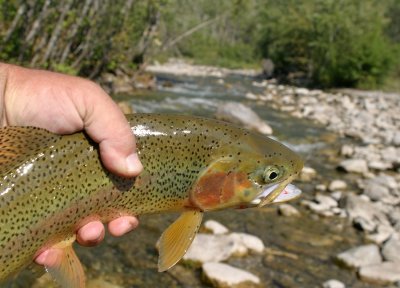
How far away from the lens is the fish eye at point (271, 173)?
2852 millimetres

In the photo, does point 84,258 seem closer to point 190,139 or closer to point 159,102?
point 190,139

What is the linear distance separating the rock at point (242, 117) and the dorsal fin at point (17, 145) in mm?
Result: 13650

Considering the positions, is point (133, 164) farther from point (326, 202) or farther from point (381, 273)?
point (326, 202)

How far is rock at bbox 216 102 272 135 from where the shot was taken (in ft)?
53.1

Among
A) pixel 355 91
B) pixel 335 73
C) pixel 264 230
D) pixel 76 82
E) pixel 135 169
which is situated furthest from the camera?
pixel 335 73

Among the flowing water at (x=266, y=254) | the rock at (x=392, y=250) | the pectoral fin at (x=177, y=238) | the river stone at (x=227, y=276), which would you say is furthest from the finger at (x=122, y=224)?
the rock at (x=392, y=250)

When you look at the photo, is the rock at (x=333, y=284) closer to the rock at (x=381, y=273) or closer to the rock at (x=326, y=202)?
the rock at (x=381, y=273)

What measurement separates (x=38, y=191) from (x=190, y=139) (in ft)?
2.80

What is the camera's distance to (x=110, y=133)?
2631mm

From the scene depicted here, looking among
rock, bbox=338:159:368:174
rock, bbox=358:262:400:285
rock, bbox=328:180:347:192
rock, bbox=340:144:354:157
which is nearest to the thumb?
rock, bbox=358:262:400:285

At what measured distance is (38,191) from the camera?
2.53 m

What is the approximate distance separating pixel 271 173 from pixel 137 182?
2.51 ft

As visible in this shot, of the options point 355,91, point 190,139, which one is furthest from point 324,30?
point 190,139

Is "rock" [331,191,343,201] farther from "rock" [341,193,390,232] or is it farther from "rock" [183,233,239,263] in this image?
"rock" [183,233,239,263]
